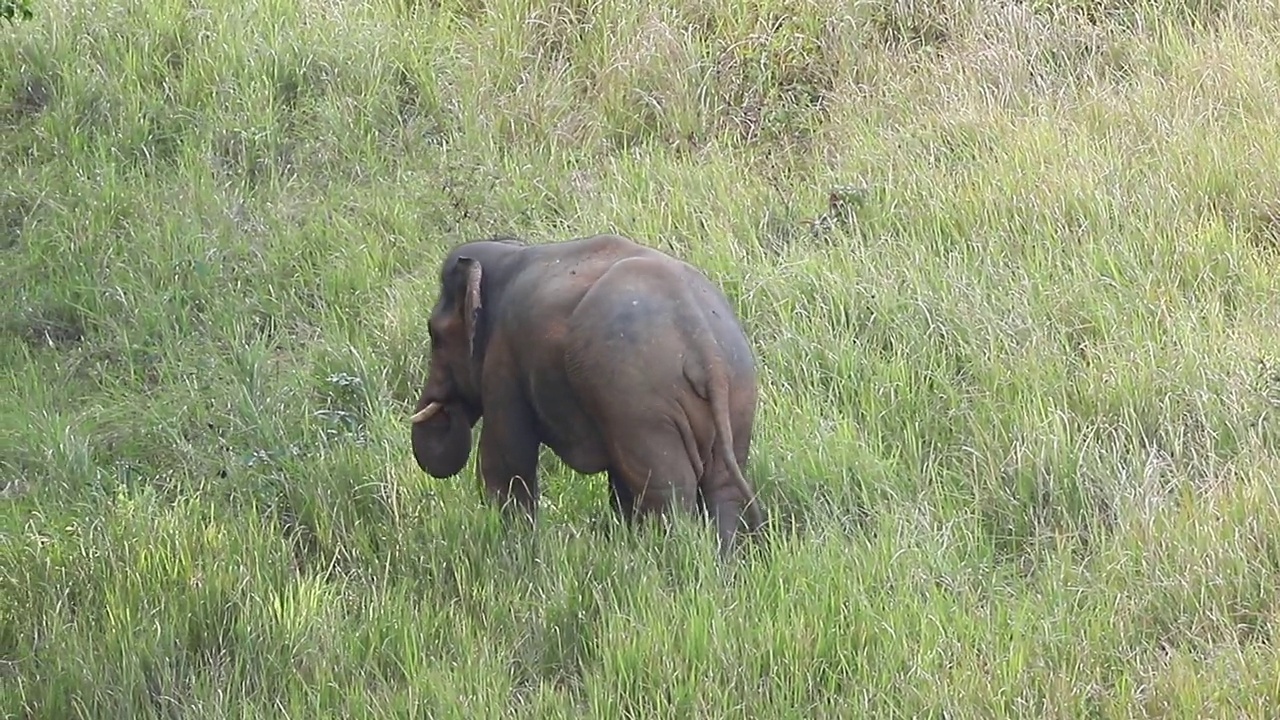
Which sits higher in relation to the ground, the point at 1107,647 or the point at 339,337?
the point at 1107,647

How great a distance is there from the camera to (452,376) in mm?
5426

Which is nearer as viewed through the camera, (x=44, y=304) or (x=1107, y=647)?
(x=1107, y=647)

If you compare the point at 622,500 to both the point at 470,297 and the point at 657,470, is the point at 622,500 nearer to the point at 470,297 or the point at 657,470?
the point at 657,470

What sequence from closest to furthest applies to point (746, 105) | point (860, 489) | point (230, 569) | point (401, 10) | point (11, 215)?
point (230, 569) < point (860, 489) < point (11, 215) < point (746, 105) < point (401, 10)

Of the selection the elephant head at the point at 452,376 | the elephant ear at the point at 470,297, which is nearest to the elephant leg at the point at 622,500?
the elephant head at the point at 452,376

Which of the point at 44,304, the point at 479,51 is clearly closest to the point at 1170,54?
the point at 479,51

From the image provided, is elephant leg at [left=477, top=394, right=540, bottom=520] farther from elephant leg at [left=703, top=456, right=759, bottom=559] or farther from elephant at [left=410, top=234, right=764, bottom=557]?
elephant leg at [left=703, top=456, right=759, bottom=559]

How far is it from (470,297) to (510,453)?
51 cm

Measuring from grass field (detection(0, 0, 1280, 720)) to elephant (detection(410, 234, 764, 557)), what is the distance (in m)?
0.20

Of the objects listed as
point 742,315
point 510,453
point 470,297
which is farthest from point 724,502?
point 742,315

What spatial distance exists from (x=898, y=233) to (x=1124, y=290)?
3.97 ft

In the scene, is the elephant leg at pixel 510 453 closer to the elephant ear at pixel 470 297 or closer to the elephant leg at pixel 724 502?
the elephant ear at pixel 470 297

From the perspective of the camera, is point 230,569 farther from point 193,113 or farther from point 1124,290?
point 193,113

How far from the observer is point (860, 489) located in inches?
217
